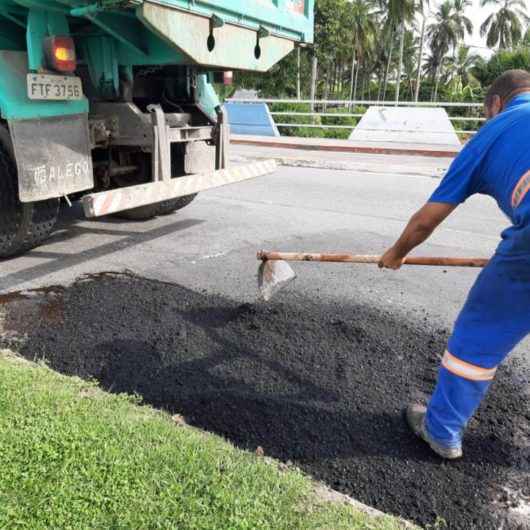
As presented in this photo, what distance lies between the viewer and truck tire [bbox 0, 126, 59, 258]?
4.30 metres

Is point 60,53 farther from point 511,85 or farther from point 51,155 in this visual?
point 511,85

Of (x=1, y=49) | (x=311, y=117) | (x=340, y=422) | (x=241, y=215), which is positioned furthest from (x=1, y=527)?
(x=311, y=117)

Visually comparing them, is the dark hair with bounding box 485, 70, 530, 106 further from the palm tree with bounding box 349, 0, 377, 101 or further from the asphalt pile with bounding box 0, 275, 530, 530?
the palm tree with bounding box 349, 0, 377, 101

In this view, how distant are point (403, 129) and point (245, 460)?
14.5 metres

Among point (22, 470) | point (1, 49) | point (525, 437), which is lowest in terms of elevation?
point (525, 437)

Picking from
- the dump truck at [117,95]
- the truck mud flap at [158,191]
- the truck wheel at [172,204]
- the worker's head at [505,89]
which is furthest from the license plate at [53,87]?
the worker's head at [505,89]

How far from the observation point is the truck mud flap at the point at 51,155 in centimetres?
394

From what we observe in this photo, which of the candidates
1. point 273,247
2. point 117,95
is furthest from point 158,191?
point 273,247

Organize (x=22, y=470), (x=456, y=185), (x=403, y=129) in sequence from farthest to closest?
(x=403, y=129), (x=456, y=185), (x=22, y=470)

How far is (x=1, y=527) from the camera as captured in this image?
5.94 feet

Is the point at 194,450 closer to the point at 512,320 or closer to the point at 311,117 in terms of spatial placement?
the point at 512,320

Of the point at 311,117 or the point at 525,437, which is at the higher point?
the point at 311,117

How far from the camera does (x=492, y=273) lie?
2176 mm

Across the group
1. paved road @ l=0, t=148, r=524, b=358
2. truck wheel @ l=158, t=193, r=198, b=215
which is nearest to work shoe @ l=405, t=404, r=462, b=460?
paved road @ l=0, t=148, r=524, b=358
